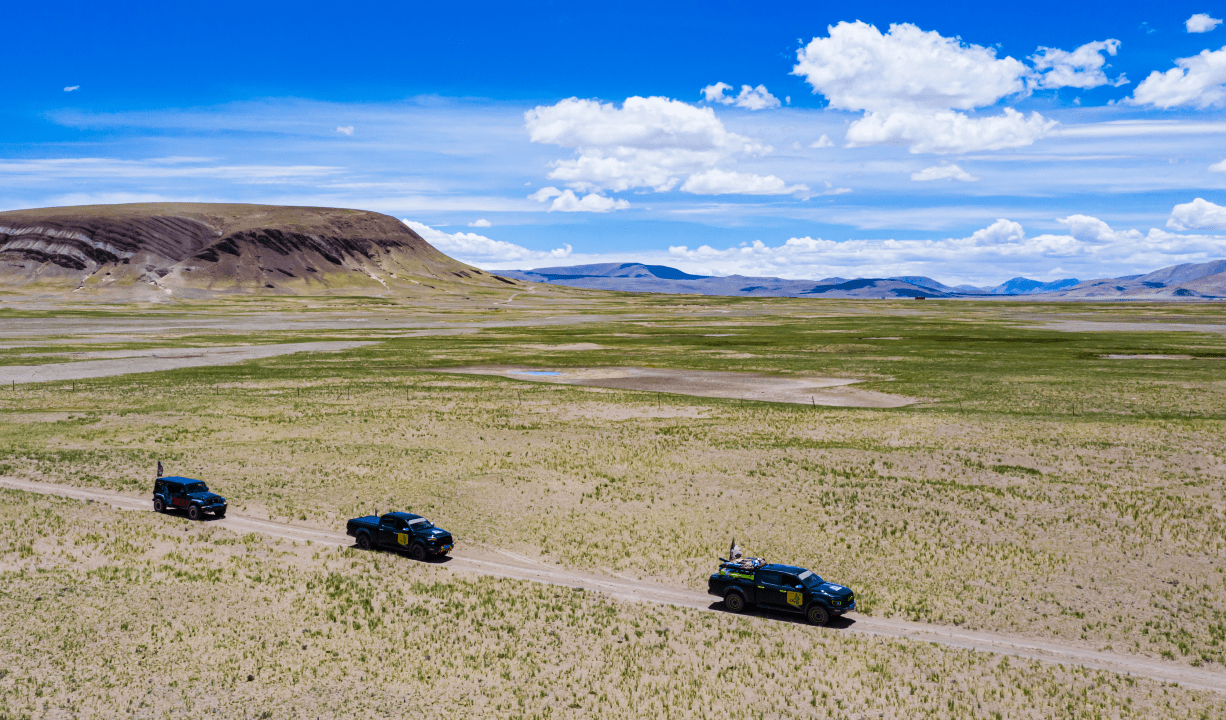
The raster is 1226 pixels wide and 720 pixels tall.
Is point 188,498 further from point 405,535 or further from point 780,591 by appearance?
point 780,591

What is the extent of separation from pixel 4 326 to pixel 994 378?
163892 mm

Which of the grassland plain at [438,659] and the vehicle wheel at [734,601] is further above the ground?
the vehicle wheel at [734,601]

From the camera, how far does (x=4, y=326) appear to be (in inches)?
5669

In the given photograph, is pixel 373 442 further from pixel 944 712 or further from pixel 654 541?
pixel 944 712

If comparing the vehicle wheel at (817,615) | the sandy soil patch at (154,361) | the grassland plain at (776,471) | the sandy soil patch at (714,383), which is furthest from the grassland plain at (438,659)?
the sandy soil patch at (154,361)

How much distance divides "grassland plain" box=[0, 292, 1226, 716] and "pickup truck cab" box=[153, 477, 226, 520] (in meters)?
2.36

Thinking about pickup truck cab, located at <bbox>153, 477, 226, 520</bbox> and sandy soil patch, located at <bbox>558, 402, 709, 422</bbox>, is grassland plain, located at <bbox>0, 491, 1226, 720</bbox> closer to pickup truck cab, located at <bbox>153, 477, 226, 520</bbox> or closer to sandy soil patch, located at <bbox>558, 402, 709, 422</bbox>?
pickup truck cab, located at <bbox>153, 477, 226, 520</bbox>

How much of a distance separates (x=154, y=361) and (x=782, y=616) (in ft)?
291

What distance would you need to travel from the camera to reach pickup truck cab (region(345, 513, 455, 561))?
92.3ft

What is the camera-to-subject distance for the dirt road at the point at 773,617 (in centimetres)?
2089

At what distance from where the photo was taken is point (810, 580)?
2383 centimetres

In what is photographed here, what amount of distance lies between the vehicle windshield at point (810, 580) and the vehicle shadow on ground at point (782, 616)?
3.24 feet

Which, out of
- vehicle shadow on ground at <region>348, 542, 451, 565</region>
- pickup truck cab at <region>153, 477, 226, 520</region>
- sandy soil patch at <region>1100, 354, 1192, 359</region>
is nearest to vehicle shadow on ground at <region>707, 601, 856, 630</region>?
vehicle shadow on ground at <region>348, 542, 451, 565</region>

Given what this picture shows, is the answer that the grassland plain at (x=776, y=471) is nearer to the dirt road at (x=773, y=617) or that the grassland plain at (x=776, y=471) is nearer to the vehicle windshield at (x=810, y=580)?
the dirt road at (x=773, y=617)
